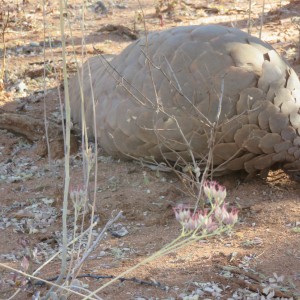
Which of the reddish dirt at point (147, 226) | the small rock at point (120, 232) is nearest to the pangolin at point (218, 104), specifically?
the reddish dirt at point (147, 226)

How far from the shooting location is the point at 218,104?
3785 millimetres

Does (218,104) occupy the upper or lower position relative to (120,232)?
upper

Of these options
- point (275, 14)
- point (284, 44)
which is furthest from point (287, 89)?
point (275, 14)

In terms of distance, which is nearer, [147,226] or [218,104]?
[147,226]

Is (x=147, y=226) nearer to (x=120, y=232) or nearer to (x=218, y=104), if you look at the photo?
(x=120, y=232)

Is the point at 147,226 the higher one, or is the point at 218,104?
the point at 218,104

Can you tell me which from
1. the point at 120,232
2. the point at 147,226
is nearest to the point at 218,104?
the point at 147,226

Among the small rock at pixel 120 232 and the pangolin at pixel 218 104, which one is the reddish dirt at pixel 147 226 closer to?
the small rock at pixel 120 232

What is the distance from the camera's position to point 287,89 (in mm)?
3855

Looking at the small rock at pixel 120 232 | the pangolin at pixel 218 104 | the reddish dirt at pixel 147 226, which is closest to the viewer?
the reddish dirt at pixel 147 226

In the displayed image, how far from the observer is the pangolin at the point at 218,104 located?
12.4 ft

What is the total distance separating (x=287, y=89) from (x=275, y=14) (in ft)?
15.9

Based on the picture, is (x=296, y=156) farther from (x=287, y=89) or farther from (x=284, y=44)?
(x=284, y=44)

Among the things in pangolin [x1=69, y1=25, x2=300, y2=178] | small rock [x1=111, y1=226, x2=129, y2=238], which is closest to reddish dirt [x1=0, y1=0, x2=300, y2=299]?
small rock [x1=111, y1=226, x2=129, y2=238]
